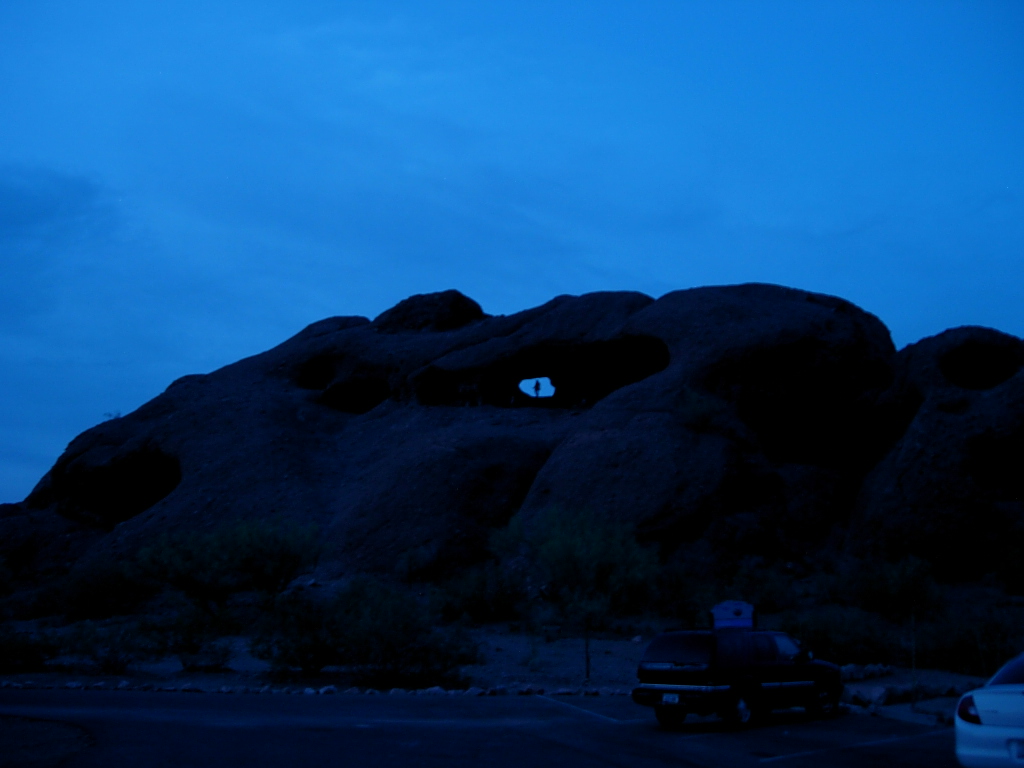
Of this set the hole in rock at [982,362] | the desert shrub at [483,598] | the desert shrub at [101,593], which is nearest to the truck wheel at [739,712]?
the desert shrub at [483,598]

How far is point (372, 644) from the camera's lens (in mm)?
20484

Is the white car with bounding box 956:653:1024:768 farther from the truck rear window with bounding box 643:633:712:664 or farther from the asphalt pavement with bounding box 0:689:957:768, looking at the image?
the truck rear window with bounding box 643:633:712:664

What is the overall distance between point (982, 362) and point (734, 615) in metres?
25.1

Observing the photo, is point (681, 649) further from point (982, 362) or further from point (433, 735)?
point (982, 362)

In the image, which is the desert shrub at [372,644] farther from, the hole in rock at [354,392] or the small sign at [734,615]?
the hole in rock at [354,392]

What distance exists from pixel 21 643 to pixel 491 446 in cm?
2176

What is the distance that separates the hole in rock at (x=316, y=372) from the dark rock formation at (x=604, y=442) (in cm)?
88

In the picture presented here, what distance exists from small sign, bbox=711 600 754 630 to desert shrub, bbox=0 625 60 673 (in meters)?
15.3

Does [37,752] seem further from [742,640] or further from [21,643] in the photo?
[21,643]

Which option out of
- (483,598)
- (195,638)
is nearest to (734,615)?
(195,638)

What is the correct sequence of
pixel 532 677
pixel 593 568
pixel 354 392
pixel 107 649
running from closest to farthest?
pixel 532 677 < pixel 107 649 < pixel 593 568 < pixel 354 392

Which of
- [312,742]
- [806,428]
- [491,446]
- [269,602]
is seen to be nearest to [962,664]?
[312,742]

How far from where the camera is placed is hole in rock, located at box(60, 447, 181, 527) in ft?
Result: 163

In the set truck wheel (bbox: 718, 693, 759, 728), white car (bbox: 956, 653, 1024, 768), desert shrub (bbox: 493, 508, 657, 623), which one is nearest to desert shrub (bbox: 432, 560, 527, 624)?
desert shrub (bbox: 493, 508, 657, 623)
